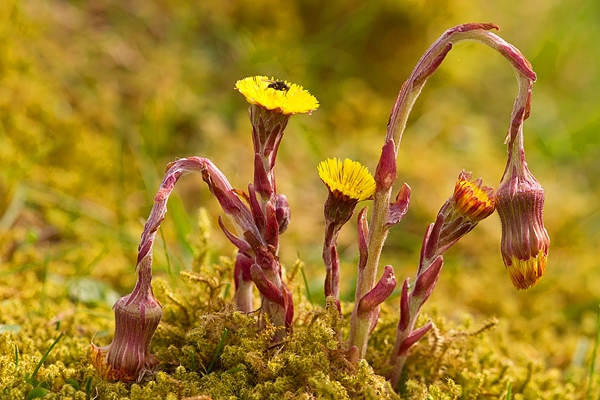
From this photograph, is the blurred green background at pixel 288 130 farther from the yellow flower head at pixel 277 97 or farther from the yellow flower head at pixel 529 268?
the yellow flower head at pixel 277 97

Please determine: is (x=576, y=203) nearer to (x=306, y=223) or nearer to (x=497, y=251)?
(x=497, y=251)

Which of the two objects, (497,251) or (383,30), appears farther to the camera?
(383,30)

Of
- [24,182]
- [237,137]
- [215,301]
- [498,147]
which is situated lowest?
[215,301]

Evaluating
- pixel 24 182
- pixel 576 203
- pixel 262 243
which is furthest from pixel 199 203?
pixel 576 203

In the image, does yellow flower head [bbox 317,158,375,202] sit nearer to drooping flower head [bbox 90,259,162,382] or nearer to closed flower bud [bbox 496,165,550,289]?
closed flower bud [bbox 496,165,550,289]

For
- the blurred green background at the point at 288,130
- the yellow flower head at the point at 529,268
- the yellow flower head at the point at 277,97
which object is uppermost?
the blurred green background at the point at 288,130

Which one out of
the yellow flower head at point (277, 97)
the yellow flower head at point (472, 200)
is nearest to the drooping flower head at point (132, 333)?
the yellow flower head at point (277, 97)

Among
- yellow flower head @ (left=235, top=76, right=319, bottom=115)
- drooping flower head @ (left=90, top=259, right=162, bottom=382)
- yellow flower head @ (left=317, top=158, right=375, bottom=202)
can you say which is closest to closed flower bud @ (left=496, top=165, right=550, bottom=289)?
yellow flower head @ (left=317, top=158, right=375, bottom=202)

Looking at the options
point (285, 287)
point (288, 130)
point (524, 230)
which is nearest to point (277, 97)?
point (285, 287)
